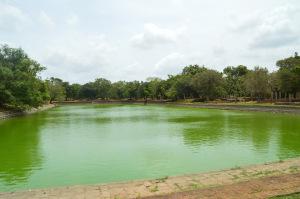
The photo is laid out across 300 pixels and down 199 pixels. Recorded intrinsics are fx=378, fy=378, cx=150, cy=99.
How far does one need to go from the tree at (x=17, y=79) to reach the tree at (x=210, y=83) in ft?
120

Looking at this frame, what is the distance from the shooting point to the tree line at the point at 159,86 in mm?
55094

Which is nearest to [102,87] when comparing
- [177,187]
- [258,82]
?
[258,82]

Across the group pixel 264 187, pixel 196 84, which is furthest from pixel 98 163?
pixel 196 84

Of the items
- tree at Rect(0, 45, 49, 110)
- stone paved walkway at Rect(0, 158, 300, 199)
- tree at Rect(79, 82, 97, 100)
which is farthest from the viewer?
tree at Rect(79, 82, 97, 100)

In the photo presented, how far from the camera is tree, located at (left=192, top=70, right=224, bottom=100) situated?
3263 inches

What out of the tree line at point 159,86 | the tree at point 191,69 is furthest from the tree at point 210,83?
the tree at point 191,69

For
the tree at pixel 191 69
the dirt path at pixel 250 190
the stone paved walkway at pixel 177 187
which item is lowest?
the stone paved walkway at pixel 177 187

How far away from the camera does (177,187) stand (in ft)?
30.8

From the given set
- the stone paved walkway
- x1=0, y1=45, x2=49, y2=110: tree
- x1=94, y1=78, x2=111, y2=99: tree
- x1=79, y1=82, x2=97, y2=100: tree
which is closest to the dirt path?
the stone paved walkway

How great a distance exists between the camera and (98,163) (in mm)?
15508

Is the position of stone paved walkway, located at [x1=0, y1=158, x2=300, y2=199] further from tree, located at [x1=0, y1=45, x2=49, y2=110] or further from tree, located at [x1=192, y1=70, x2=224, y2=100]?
tree, located at [x1=192, y1=70, x2=224, y2=100]

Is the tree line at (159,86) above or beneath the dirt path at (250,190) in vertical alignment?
above

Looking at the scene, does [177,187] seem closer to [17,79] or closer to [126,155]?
[126,155]

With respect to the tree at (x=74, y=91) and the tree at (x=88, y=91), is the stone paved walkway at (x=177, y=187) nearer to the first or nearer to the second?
the tree at (x=88, y=91)
